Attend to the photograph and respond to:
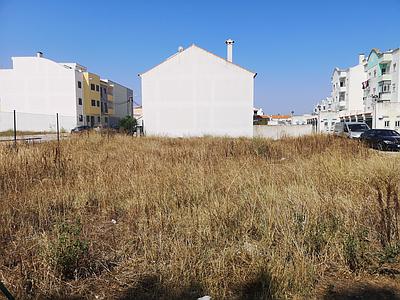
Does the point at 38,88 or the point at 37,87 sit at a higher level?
the point at 37,87

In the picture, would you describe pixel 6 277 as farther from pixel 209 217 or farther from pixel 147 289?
pixel 209 217

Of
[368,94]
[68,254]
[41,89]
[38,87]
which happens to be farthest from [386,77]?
[38,87]

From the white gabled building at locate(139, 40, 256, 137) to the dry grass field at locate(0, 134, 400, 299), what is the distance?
2428cm

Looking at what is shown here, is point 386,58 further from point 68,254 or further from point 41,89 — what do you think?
point 41,89

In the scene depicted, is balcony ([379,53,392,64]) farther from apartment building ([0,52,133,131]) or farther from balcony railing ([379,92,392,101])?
apartment building ([0,52,133,131])

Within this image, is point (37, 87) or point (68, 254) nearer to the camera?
point (68, 254)

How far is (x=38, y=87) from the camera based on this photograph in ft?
158

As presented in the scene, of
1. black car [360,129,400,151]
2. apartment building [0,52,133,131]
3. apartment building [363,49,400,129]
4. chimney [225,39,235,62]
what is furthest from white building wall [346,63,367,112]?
apartment building [0,52,133,131]

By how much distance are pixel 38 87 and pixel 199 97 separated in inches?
1338

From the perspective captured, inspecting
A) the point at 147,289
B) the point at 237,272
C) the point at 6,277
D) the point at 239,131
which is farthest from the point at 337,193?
the point at 239,131

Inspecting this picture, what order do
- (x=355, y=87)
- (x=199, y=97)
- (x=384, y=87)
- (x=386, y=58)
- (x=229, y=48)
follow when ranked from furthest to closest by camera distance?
(x=355, y=87)
(x=384, y=87)
(x=386, y=58)
(x=229, y=48)
(x=199, y=97)

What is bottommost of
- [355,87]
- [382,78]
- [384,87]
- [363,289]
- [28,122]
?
[363,289]

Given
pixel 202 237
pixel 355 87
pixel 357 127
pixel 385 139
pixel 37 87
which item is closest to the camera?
pixel 202 237

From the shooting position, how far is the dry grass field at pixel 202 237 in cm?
262
